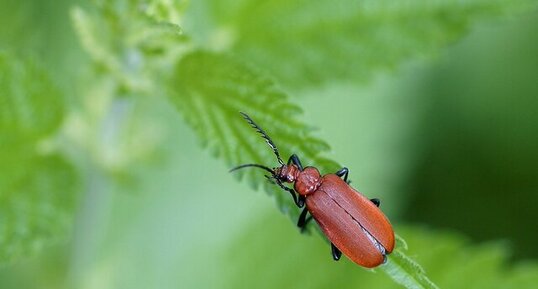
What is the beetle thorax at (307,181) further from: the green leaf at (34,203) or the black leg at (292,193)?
the green leaf at (34,203)

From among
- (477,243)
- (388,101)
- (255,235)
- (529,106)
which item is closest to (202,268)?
(255,235)

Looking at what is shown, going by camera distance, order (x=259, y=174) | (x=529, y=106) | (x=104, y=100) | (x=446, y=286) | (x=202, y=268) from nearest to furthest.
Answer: (x=259, y=174) < (x=104, y=100) < (x=446, y=286) < (x=202, y=268) < (x=529, y=106)

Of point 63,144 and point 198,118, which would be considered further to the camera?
point 63,144

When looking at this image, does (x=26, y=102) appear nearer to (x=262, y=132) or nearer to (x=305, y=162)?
(x=262, y=132)

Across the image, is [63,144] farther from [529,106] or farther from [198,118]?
[529,106]

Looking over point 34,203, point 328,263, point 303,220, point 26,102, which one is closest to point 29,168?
point 34,203

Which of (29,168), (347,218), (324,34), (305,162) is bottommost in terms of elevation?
(305,162)
